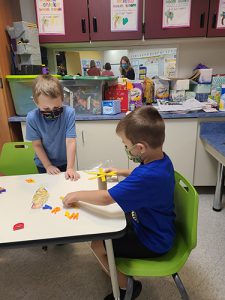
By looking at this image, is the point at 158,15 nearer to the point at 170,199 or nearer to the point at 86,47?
the point at 86,47

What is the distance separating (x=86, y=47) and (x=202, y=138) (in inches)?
58.8

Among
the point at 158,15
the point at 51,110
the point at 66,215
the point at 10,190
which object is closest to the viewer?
the point at 66,215

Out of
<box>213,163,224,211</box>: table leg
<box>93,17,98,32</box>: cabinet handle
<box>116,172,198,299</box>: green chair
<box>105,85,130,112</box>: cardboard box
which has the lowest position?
<box>213,163,224,211</box>: table leg

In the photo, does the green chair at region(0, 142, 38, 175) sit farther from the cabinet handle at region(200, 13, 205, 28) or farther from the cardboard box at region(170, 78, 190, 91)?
the cabinet handle at region(200, 13, 205, 28)

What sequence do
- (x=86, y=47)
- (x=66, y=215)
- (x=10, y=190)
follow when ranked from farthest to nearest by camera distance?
(x=86, y=47) < (x=10, y=190) < (x=66, y=215)

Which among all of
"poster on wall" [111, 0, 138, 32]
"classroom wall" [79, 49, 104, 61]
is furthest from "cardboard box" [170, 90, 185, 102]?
"classroom wall" [79, 49, 104, 61]

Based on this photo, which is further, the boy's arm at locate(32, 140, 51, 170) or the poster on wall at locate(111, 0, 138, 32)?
the poster on wall at locate(111, 0, 138, 32)

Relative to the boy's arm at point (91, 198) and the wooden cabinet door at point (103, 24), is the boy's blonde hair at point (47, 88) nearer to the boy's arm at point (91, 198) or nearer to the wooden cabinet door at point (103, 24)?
the boy's arm at point (91, 198)

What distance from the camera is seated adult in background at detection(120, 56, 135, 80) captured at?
2.40 meters

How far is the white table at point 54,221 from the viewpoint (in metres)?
0.77

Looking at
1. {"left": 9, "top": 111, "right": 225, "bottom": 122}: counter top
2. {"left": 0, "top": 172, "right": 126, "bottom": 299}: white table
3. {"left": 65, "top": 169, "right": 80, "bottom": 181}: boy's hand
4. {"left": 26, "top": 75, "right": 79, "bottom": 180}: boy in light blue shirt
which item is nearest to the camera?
{"left": 0, "top": 172, "right": 126, "bottom": 299}: white table

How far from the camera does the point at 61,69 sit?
2.45 m

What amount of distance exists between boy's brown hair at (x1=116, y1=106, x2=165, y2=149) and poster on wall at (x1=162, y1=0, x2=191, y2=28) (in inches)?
57.6

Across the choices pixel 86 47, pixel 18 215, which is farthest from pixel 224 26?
pixel 18 215
